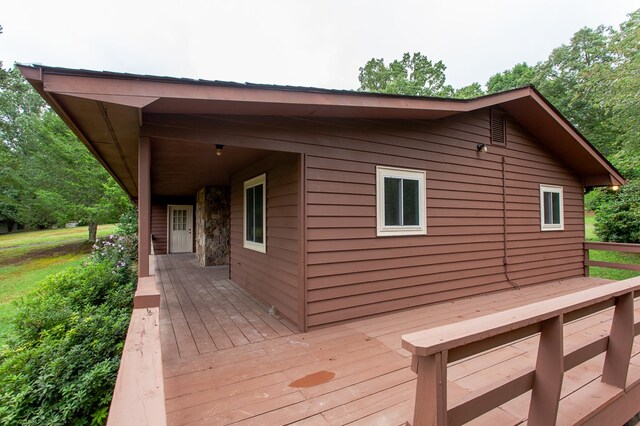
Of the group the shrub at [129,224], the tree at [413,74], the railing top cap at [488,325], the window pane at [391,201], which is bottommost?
the railing top cap at [488,325]

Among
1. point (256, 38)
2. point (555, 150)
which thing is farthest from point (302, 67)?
point (555, 150)

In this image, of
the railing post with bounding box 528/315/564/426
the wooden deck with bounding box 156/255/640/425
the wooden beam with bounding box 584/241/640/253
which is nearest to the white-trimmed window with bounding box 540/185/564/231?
the wooden beam with bounding box 584/241/640/253

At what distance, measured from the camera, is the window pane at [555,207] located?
6.40 m

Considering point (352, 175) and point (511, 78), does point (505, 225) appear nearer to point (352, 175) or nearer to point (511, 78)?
point (352, 175)

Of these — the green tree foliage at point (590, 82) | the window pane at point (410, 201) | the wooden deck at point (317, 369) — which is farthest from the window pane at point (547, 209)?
the green tree foliage at point (590, 82)

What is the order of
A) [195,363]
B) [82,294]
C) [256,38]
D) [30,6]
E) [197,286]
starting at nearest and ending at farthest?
1. [195,363]
2. [82,294]
3. [197,286]
4. [30,6]
5. [256,38]

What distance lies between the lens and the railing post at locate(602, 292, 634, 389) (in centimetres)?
211

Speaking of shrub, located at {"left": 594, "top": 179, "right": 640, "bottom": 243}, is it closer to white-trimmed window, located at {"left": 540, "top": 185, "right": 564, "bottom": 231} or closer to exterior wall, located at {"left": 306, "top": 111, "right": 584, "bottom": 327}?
white-trimmed window, located at {"left": 540, "top": 185, "right": 564, "bottom": 231}

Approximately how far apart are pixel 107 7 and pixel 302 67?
A: 2028 centimetres

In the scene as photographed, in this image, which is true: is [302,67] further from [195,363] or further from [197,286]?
[195,363]

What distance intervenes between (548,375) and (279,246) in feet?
10.2

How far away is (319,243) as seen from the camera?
141 inches

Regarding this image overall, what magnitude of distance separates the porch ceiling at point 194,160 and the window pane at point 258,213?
19.9 inches

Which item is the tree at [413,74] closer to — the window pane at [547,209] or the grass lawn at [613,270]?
the grass lawn at [613,270]
